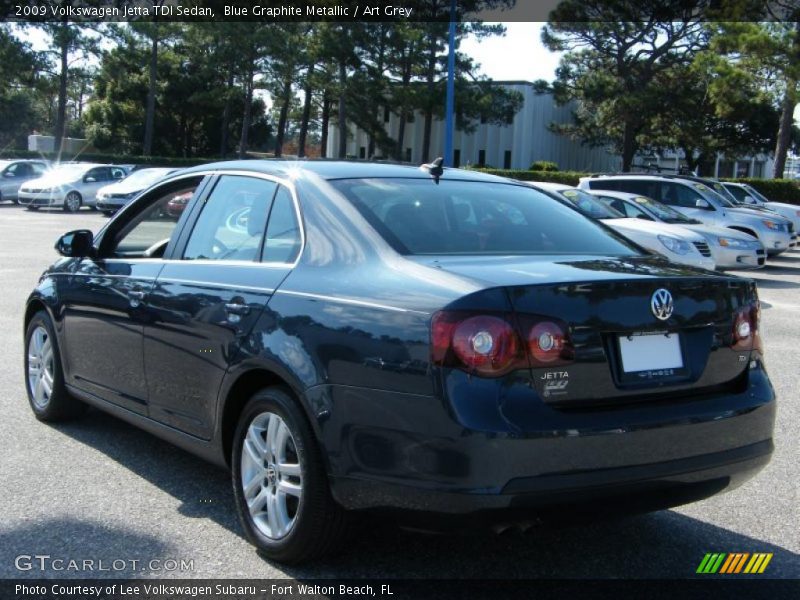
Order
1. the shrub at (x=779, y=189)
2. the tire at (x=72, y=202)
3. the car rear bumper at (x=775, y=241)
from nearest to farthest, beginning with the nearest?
the car rear bumper at (x=775, y=241) < the tire at (x=72, y=202) < the shrub at (x=779, y=189)

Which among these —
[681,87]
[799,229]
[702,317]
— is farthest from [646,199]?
[681,87]

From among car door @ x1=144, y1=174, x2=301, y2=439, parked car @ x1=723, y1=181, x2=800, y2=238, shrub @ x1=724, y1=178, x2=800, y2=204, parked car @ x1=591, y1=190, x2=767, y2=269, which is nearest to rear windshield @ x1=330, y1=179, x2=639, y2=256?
car door @ x1=144, y1=174, x2=301, y2=439

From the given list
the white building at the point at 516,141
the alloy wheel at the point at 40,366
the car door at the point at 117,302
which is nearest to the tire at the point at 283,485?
the car door at the point at 117,302

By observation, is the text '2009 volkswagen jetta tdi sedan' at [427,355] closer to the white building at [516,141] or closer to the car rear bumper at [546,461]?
the car rear bumper at [546,461]

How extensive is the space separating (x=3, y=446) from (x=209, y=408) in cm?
191

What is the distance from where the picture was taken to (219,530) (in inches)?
168

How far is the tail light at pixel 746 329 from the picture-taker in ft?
12.5

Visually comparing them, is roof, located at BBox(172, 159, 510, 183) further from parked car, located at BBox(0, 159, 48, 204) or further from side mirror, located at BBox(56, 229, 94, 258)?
parked car, located at BBox(0, 159, 48, 204)

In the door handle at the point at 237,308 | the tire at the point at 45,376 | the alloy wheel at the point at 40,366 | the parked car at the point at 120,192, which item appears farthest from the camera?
the parked car at the point at 120,192

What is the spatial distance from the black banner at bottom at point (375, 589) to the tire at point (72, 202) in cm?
3022

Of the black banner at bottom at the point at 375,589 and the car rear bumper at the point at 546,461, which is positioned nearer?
the car rear bumper at the point at 546,461

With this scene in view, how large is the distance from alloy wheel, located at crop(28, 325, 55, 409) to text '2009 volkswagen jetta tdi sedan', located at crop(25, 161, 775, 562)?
1297mm

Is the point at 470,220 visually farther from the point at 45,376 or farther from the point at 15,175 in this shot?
the point at 15,175

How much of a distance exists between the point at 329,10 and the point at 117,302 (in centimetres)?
4303
